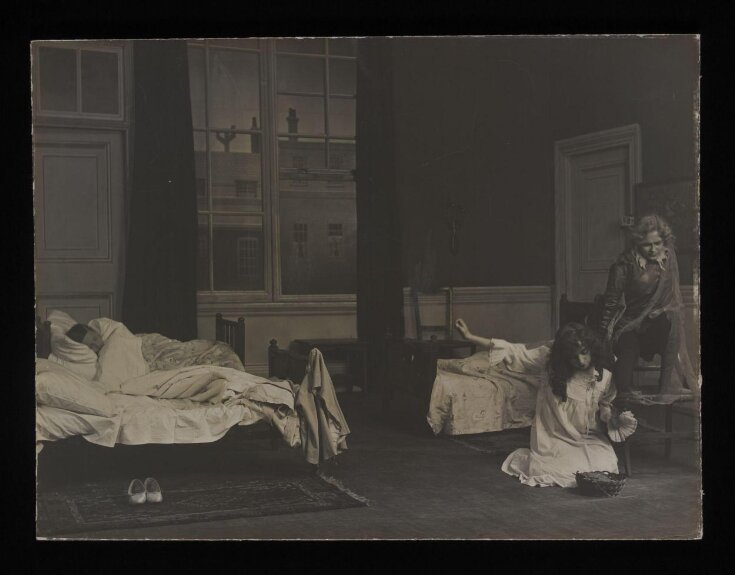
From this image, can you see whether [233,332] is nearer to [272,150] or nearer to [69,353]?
[69,353]

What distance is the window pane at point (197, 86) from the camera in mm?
5297

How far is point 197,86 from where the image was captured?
5.31 meters

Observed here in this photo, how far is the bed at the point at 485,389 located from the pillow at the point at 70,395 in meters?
1.83

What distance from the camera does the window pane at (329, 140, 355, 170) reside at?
5.30 meters

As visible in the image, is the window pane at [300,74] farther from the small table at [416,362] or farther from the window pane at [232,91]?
the small table at [416,362]

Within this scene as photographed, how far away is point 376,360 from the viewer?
17.8ft

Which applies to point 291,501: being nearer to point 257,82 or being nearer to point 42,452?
point 42,452

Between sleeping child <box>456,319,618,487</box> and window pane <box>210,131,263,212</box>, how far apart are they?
138cm

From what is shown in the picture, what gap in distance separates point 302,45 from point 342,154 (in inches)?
25.9

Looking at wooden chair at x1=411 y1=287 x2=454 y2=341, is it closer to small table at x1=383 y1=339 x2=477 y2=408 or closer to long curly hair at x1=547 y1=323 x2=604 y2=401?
small table at x1=383 y1=339 x2=477 y2=408

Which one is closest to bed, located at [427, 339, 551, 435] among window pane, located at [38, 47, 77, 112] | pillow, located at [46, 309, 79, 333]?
pillow, located at [46, 309, 79, 333]

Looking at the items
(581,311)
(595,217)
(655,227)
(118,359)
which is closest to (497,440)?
(581,311)

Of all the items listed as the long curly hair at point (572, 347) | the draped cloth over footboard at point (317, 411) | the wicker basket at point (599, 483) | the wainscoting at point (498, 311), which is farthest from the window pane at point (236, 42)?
the wicker basket at point (599, 483)

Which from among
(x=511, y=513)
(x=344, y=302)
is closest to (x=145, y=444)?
(x=344, y=302)
